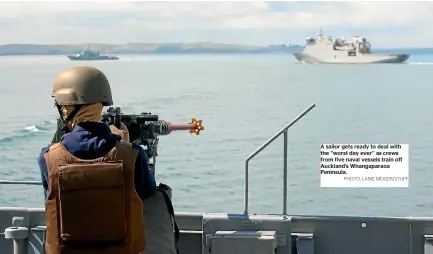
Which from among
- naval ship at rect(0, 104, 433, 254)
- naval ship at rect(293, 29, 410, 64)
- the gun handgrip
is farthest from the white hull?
the gun handgrip

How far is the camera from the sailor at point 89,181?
2.04 meters

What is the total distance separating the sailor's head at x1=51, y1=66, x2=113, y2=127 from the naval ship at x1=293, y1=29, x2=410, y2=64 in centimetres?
4812

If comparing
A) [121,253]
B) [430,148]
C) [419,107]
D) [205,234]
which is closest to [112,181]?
[121,253]

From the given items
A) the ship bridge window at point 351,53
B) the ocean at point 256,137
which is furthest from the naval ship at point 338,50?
the ocean at point 256,137

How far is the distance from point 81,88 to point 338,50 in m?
50.6

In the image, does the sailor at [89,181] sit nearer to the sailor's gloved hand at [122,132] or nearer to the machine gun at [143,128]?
the sailor's gloved hand at [122,132]

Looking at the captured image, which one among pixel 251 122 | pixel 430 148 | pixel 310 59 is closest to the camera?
pixel 430 148

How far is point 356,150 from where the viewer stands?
3.48 meters

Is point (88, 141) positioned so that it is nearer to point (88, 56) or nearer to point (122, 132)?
point (122, 132)

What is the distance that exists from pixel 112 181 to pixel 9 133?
15.2m

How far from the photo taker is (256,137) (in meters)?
16.8

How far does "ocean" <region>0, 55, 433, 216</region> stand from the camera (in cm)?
1005

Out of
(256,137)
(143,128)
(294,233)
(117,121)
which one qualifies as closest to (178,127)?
(143,128)

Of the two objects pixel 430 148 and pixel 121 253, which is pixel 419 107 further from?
pixel 121 253
